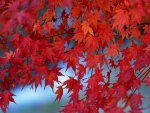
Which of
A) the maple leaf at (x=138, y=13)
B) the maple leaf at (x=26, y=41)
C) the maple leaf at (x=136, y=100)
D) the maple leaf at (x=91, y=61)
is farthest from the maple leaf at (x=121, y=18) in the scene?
the maple leaf at (x=26, y=41)

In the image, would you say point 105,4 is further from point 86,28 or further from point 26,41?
point 26,41

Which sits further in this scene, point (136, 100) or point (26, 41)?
point (26, 41)

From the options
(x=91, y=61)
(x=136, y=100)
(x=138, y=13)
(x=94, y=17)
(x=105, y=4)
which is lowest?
(x=136, y=100)

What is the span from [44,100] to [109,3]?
1.33 meters

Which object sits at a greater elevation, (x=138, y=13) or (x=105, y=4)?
(x=105, y=4)

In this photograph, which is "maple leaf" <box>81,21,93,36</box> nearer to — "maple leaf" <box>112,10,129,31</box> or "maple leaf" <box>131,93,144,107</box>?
"maple leaf" <box>112,10,129,31</box>

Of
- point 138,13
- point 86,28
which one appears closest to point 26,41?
point 86,28

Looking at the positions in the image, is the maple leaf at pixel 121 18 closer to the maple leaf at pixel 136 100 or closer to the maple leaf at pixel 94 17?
the maple leaf at pixel 94 17

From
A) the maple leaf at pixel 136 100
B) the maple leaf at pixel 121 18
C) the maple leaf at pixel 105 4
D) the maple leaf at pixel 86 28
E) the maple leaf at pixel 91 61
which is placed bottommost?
the maple leaf at pixel 136 100

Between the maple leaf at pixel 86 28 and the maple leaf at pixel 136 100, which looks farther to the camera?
the maple leaf at pixel 86 28

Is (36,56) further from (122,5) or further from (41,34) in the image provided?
(122,5)

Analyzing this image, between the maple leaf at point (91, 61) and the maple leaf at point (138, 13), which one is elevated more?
the maple leaf at point (138, 13)

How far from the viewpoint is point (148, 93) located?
2.61 meters

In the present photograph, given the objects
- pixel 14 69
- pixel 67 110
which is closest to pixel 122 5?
pixel 67 110
